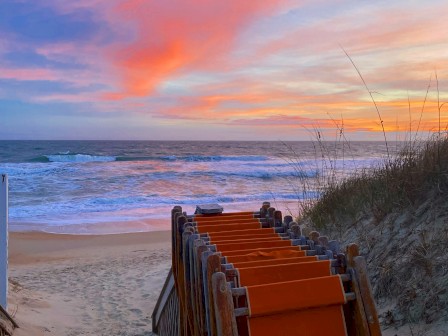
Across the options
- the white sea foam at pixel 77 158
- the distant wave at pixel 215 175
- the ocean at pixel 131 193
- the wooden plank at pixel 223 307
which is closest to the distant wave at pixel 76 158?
the white sea foam at pixel 77 158

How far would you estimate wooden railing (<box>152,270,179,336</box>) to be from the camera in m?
4.05

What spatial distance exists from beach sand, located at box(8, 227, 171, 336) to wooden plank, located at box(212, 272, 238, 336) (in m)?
3.47

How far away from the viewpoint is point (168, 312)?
4488 millimetres

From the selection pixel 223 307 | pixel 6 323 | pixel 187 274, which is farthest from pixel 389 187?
pixel 6 323

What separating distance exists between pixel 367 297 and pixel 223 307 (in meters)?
0.74

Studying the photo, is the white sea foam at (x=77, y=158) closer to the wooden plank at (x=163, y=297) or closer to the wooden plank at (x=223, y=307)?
the wooden plank at (x=163, y=297)

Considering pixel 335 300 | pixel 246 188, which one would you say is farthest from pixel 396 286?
pixel 246 188

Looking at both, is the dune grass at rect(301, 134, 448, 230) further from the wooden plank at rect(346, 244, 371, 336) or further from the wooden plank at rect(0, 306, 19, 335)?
the wooden plank at rect(0, 306, 19, 335)

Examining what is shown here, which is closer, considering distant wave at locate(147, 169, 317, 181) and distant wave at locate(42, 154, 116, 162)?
distant wave at locate(147, 169, 317, 181)

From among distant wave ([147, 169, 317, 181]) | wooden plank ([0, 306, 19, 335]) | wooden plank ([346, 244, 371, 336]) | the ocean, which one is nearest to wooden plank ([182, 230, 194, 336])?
wooden plank ([346, 244, 371, 336])

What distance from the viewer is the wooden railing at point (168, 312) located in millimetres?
4051

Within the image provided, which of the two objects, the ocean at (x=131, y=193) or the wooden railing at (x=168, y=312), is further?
the ocean at (x=131, y=193)

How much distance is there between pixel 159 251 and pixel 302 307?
815 cm

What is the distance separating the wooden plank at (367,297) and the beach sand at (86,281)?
3.79m
